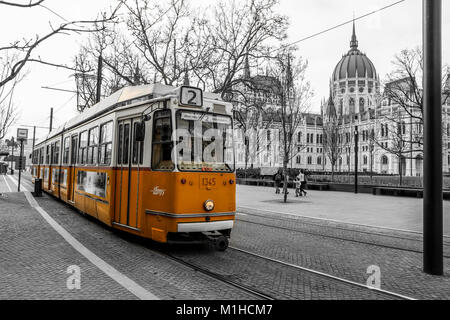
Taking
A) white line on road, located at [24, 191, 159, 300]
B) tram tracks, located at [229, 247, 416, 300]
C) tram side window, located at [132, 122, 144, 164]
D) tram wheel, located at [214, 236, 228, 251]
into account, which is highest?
tram side window, located at [132, 122, 144, 164]

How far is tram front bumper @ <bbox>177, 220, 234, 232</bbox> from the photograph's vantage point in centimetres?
671

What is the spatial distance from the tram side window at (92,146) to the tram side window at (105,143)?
50 cm

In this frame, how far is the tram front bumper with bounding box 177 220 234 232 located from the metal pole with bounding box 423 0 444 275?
3.50 meters

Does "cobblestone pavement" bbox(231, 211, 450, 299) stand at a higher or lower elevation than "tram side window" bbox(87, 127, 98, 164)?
lower

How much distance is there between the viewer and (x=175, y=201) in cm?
667

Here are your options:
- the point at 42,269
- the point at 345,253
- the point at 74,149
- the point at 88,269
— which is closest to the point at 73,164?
the point at 74,149

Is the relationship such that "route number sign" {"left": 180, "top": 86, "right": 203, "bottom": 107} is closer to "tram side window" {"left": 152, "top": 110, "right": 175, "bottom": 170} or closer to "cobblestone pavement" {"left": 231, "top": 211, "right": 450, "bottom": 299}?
"tram side window" {"left": 152, "top": 110, "right": 175, "bottom": 170}

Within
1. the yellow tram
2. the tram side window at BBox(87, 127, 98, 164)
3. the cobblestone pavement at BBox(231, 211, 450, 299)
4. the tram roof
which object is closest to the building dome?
the cobblestone pavement at BBox(231, 211, 450, 299)

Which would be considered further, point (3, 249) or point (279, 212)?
point (279, 212)

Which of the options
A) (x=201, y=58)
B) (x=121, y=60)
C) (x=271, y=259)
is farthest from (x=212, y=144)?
(x=121, y=60)

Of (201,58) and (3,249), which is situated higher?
(201,58)

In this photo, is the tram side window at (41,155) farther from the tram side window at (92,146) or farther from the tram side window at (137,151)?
the tram side window at (137,151)
